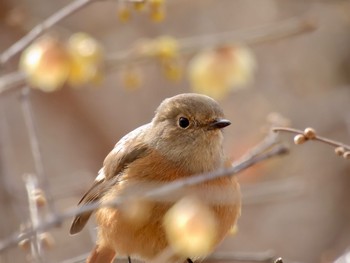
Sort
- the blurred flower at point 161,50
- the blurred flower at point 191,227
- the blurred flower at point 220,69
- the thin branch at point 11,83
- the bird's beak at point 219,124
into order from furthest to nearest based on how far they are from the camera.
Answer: the blurred flower at point 220,69, the blurred flower at point 161,50, the bird's beak at point 219,124, the thin branch at point 11,83, the blurred flower at point 191,227

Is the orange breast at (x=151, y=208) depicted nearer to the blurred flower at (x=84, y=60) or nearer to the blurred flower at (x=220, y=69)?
the blurred flower at (x=84, y=60)

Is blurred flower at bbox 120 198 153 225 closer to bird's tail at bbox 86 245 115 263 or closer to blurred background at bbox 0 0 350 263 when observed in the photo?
bird's tail at bbox 86 245 115 263

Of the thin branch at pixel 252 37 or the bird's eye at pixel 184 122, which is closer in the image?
the bird's eye at pixel 184 122

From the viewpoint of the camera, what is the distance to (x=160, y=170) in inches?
219

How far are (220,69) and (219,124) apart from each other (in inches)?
22.6

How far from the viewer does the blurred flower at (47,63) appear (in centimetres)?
525

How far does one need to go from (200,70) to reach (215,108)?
55 cm

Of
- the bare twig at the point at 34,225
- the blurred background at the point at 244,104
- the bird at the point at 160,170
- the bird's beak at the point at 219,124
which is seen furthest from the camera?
the blurred background at the point at 244,104

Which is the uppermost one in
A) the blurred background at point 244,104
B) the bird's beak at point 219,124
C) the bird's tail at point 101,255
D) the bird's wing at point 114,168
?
the blurred background at point 244,104

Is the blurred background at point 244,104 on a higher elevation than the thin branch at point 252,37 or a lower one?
higher

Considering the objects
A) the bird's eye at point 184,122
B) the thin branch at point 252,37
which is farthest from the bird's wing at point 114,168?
the thin branch at point 252,37

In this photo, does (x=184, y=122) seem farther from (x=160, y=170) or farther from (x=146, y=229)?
(x=146, y=229)

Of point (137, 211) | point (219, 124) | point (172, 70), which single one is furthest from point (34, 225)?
point (172, 70)

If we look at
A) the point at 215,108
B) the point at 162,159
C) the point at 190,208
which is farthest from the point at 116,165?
the point at 190,208
